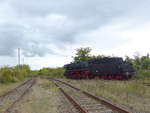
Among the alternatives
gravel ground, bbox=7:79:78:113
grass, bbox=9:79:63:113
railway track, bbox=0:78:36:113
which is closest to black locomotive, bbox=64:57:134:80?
railway track, bbox=0:78:36:113

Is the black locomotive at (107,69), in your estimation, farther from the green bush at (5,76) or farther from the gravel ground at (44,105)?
the gravel ground at (44,105)

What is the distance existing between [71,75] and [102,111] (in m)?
33.0

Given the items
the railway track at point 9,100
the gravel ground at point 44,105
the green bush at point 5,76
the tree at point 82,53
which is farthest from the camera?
the tree at point 82,53

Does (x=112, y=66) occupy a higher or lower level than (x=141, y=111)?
higher

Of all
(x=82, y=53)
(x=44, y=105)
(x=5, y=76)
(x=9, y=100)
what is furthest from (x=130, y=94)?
(x=82, y=53)

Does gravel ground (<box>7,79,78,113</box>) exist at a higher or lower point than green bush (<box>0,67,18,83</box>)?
lower

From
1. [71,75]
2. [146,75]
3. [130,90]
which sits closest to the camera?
[130,90]

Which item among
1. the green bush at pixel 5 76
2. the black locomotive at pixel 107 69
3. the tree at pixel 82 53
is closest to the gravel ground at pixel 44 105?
the black locomotive at pixel 107 69

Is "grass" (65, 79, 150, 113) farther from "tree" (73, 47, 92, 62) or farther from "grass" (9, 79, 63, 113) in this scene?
"tree" (73, 47, 92, 62)

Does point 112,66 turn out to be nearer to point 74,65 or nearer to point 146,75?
point 146,75

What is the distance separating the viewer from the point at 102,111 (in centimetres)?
912

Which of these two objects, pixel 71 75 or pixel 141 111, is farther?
pixel 71 75

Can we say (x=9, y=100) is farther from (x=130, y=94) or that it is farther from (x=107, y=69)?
(x=107, y=69)

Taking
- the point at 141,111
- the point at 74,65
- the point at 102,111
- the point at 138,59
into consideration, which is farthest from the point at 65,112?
the point at 138,59
